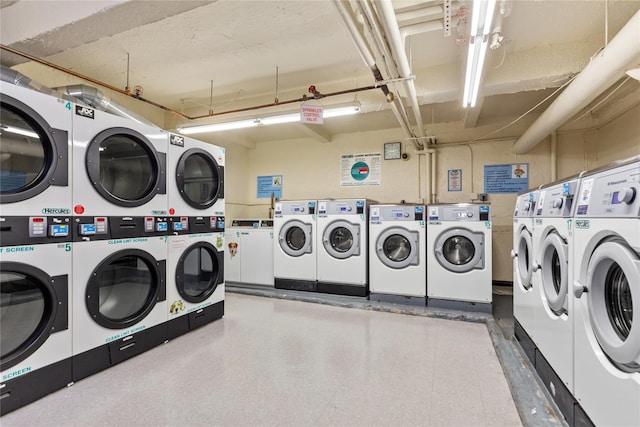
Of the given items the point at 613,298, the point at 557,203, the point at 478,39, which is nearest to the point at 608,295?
the point at 613,298

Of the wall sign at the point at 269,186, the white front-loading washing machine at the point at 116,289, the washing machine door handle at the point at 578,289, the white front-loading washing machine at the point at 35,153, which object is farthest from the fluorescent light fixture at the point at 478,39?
the wall sign at the point at 269,186

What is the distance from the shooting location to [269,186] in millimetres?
5770

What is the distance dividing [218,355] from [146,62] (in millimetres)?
3104

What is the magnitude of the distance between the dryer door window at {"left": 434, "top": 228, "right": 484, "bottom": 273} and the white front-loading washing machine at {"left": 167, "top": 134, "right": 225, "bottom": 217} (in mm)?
2502

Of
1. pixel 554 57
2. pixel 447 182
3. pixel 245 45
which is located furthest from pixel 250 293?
pixel 554 57

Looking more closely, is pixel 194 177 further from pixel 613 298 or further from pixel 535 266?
pixel 613 298

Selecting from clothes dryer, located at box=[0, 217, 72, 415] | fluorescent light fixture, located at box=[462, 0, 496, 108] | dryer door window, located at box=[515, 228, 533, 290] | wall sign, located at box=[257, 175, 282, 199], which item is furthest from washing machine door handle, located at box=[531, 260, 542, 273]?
wall sign, located at box=[257, 175, 282, 199]

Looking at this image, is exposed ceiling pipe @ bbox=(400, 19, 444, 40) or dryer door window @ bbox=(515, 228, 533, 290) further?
dryer door window @ bbox=(515, 228, 533, 290)

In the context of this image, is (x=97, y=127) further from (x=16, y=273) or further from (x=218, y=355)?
(x=218, y=355)

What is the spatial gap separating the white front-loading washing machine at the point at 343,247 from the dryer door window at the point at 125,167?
6.88 ft

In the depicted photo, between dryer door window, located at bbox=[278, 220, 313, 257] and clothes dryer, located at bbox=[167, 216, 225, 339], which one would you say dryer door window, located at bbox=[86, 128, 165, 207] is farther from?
dryer door window, located at bbox=[278, 220, 313, 257]

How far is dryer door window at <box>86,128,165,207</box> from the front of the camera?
2014mm

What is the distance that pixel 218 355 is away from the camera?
2.29 metres

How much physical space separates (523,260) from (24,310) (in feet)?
11.4
